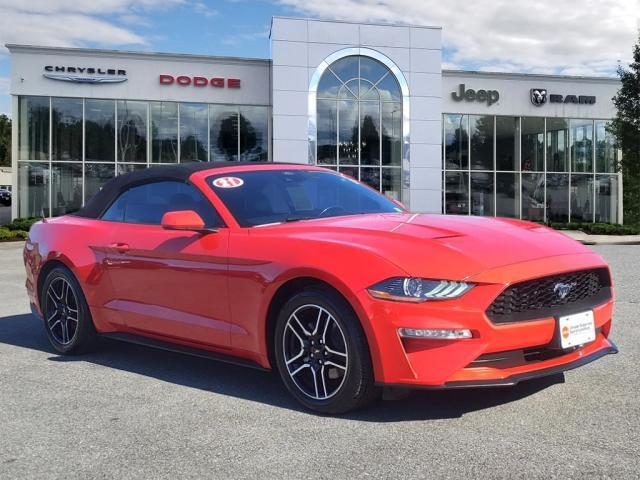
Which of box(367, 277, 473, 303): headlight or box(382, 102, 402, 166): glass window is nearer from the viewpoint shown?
box(367, 277, 473, 303): headlight

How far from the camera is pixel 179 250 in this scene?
4621 mm

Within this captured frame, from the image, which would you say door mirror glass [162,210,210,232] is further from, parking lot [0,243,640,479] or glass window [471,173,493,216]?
glass window [471,173,493,216]

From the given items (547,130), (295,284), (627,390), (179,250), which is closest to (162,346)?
(179,250)

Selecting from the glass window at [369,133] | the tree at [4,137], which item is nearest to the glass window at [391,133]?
the glass window at [369,133]

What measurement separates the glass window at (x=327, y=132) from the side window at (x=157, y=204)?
22.4 metres

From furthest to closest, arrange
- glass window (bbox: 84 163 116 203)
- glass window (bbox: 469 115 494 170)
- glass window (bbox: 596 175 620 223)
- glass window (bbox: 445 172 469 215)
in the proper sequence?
glass window (bbox: 596 175 620 223) → glass window (bbox: 469 115 494 170) → glass window (bbox: 445 172 469 215) → glass window (bbox: 84 163 116 203)

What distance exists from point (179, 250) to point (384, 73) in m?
24.8

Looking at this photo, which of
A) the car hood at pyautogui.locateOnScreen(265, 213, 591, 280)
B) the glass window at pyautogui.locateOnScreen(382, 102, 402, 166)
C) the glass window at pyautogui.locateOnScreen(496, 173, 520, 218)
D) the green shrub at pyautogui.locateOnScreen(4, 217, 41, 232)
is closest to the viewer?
the car hood at pyautogui.locateOnScreen(265, 213, 591, 280)

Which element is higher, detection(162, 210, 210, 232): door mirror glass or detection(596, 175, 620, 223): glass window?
detection(596, 175, 620, 223): glass window

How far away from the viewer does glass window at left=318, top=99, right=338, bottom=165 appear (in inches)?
1092

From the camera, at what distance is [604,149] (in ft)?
107

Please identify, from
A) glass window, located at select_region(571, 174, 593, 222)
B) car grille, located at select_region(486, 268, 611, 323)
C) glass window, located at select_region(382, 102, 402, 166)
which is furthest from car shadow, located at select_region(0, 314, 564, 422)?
glass window, located at select_region(571, 174, 593, 222)

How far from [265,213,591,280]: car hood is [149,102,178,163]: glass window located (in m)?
24.7

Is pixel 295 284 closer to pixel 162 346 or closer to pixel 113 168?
pixel 162 346
